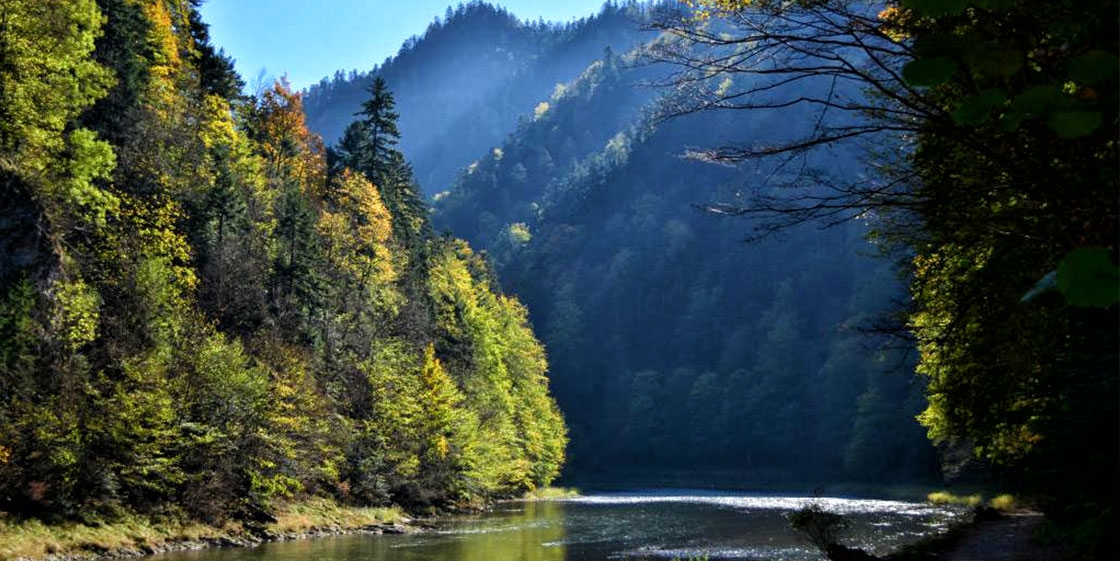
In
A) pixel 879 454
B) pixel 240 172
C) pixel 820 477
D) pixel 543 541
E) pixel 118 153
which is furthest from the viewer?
pixel 820 477

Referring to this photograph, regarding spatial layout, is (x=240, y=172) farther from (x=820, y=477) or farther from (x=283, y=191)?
(x=820, y=477)

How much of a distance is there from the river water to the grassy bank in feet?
6.07

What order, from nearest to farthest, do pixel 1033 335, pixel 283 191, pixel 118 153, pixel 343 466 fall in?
pixel 1033 335, pixel 118 153, pixel 343 466, pixel 283 191

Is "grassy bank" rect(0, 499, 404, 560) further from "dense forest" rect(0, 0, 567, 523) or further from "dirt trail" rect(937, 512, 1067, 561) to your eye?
"dirt trail" rect(937, 512, 1067, 561)

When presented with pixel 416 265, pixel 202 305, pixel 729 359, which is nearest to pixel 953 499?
pixel 416 265

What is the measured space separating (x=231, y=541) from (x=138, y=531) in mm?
3946

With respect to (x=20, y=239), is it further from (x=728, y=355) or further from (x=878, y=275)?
(x=728, y=355)

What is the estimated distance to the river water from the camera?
32.9 m

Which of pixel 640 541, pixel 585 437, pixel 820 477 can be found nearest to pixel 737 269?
pixel 585 437

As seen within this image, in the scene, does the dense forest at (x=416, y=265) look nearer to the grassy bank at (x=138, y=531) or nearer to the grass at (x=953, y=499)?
the grassy bank at (x=138, y=531)

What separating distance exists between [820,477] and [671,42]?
117 meters

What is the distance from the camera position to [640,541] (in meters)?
40.1

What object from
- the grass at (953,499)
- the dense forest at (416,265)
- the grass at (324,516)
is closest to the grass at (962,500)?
the grass at (953,499)

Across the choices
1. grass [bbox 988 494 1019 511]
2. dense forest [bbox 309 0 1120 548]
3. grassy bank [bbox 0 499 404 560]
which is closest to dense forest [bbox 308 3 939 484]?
dense forest [bbox 309 0 1120 548]
